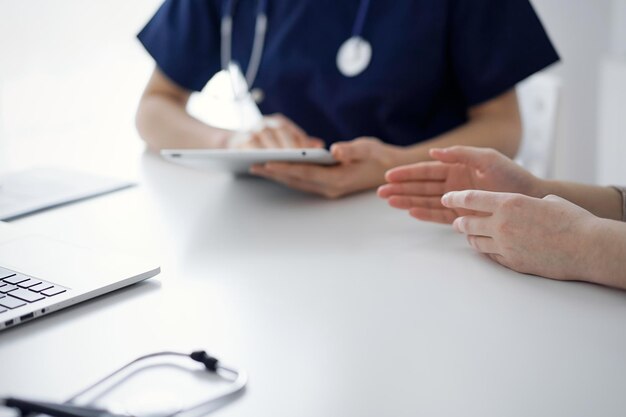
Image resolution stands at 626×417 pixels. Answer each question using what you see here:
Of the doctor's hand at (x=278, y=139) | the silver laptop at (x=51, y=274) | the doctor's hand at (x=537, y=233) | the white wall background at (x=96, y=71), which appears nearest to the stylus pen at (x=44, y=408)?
the silver laptop at (x=51, y=274)

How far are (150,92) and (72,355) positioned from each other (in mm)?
895

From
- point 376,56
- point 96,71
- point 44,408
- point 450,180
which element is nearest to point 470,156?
point 450,180

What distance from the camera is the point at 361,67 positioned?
49.2 inches

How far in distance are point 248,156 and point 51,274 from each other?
1.08 ft

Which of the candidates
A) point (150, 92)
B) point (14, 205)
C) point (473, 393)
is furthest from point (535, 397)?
point (150, 92)

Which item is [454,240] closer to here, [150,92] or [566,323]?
[566,323]

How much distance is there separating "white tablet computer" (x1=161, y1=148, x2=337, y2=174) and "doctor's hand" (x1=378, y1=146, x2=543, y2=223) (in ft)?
0.38

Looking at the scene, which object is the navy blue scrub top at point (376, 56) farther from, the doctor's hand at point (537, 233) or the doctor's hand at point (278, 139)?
the doctor's hand at point (537, 233)

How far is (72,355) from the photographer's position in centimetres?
58

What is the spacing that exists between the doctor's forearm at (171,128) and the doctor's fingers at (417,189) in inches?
15.8

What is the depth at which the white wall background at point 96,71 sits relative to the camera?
1.60m

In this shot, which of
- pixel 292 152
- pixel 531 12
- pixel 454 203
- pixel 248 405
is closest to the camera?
pixel 248 405

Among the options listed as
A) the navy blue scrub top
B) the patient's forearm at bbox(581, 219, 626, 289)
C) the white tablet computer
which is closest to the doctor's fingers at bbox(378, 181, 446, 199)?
the white tablet computer

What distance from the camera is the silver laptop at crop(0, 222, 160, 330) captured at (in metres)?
0.64
